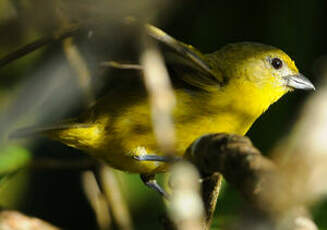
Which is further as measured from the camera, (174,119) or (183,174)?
(174,119)

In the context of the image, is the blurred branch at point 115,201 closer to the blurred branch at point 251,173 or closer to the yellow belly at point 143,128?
the yellow belly at point 143,128

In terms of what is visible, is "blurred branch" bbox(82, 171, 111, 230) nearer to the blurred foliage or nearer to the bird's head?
the blurred foliage

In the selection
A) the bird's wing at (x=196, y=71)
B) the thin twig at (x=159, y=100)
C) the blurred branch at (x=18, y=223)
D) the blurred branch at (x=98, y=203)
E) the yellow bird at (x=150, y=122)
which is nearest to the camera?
the thin twig at (x=159, y=100)

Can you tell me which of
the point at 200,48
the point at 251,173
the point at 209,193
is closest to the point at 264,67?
the point at 200,48

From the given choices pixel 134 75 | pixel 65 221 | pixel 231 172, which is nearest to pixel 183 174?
pixel 231 172

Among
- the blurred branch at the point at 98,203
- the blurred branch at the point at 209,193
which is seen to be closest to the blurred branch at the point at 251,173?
the blurred branch at the point at 209,193

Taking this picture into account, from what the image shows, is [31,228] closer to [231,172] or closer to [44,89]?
[231,172]
